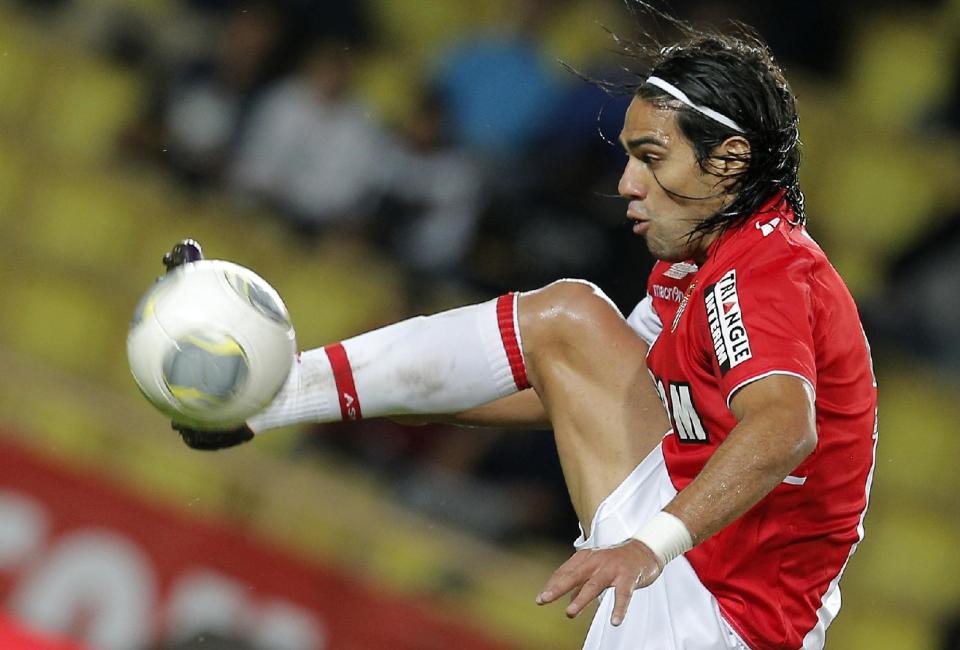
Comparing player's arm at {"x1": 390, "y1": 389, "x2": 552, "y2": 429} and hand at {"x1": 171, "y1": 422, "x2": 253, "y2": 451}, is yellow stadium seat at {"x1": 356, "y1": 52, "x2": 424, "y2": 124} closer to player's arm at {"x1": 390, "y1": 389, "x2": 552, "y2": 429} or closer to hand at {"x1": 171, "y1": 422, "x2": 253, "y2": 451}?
player's arm at {"x1": 390, "y1": 389, "x2": 552, "y2": 429}

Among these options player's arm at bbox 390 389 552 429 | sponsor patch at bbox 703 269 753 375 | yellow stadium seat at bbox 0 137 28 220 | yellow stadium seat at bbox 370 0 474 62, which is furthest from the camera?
yellow stadium seat at bbox 370 0 474 62

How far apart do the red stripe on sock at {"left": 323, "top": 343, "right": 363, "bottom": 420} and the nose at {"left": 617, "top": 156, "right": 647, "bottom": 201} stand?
663 mm

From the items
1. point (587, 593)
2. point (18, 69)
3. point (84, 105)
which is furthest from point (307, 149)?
point (587, 593)

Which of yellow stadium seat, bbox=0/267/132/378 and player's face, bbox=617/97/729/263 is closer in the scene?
player's face, bbox=617/97/729/263

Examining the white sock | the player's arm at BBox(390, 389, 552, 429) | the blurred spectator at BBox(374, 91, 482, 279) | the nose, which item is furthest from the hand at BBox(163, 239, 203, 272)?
the blurred spectator at BBox(374, 91, 482, 279)

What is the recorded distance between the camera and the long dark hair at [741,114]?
2422mm

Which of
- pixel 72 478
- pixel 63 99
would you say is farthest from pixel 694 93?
pixel 63 99

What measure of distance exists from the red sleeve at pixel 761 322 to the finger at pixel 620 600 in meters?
0.36

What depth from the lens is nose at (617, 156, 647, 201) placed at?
7.97ft

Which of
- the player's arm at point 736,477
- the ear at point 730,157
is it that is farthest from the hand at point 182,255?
the player's arm at point 736,477

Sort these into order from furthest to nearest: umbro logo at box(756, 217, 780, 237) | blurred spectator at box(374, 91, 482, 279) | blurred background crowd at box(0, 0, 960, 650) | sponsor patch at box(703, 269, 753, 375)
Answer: blurred spectator at box(374, 91, 482, 279) → blurred background crowd at box(0, 0, 960, 650) → umbro logo at box(756, 217, 780, 237) → sponsor patch at box(703, 269, 753, 375)

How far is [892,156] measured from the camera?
5.68m

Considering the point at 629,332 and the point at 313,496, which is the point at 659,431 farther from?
the point at 313,496

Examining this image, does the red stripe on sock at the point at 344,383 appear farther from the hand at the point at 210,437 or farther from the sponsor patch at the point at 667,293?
the sponsor patch at the point at 667,293
